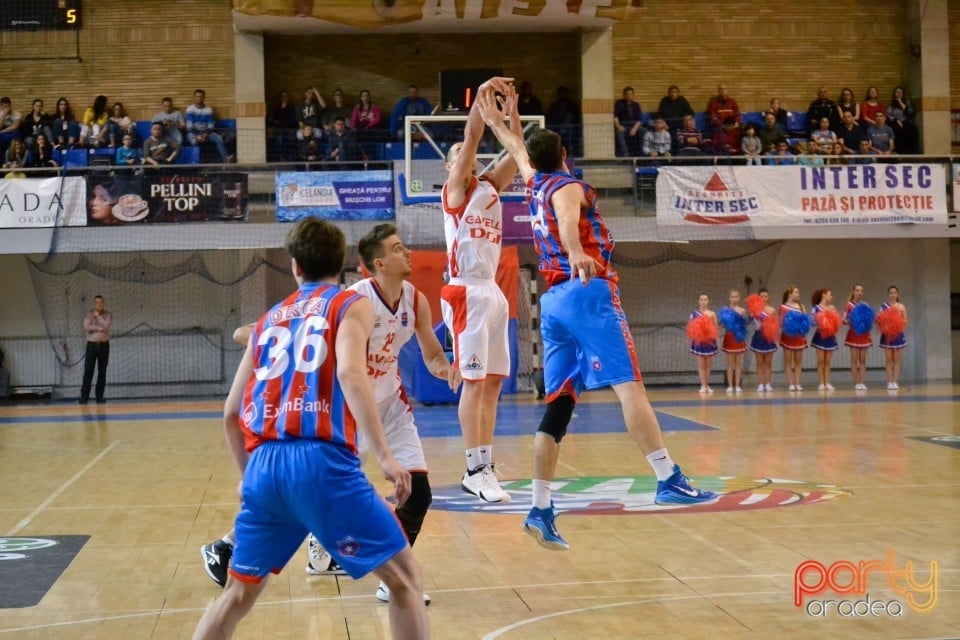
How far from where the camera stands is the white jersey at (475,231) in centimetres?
699

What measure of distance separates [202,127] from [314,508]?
60.3 ft

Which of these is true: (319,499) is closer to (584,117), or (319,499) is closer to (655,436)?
(655,436)

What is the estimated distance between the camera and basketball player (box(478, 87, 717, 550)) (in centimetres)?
548

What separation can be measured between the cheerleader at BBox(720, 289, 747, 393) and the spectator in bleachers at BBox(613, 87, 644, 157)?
357cm

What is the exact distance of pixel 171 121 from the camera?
20594 mm

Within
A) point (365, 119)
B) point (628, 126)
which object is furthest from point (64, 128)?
point (628, 126)

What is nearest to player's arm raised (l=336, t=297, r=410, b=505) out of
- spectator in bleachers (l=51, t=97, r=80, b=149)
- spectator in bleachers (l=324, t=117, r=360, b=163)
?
spectator in bleachers (l=324, t=117, r=360, b=163)

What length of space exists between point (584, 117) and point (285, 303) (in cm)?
1917

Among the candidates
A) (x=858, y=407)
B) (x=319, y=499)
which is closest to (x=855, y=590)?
(x=319, y=499)

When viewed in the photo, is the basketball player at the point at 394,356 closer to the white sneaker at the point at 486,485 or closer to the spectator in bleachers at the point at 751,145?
the white sneaker at the point at 486,485

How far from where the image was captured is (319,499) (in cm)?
339

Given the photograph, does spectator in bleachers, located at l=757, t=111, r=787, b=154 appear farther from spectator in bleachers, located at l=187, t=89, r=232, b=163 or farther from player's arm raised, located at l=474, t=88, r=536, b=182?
player's arm raised, located at l=474, t=88, r=536, b=182

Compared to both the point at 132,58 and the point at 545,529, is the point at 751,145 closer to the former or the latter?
the point at 132,58

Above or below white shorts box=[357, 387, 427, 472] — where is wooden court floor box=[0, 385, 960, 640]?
below
